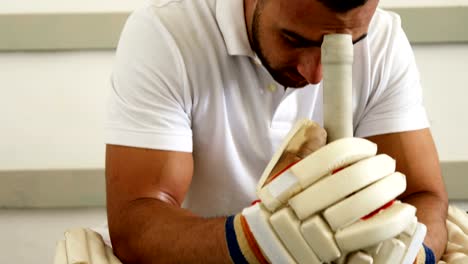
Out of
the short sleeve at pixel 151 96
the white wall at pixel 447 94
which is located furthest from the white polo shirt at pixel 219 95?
the white wall at pixel 447 94

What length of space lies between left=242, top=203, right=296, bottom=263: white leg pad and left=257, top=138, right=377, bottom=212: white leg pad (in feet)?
0.04

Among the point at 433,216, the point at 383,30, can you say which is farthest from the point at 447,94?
the point at 433,216

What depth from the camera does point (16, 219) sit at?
5.42 ft

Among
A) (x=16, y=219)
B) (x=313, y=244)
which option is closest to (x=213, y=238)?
(x=313, y=244)

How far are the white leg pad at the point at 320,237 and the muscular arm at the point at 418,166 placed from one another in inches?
16.0

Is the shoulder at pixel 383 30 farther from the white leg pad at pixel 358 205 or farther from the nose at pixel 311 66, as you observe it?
the white leg pad at pixel 358 205

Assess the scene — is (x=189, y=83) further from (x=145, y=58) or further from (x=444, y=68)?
(x=444, y=68)

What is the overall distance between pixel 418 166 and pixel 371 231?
18.1 inches

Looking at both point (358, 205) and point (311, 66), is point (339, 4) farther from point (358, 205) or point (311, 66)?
point (358, 205)

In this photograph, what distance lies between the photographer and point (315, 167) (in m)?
0.66

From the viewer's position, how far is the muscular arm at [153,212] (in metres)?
0.86

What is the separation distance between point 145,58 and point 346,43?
314 mm

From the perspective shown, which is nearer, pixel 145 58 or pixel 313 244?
pixel 313 244

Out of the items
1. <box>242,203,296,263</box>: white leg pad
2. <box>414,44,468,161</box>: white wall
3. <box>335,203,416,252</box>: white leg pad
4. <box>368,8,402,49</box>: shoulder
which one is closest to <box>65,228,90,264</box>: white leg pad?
<box>242,203,296,263</box>: white leg pad
